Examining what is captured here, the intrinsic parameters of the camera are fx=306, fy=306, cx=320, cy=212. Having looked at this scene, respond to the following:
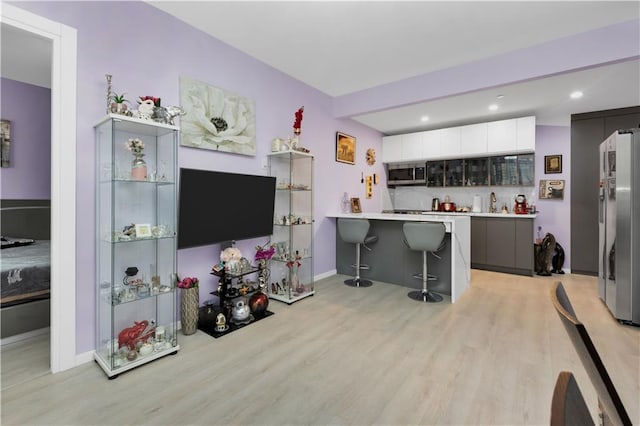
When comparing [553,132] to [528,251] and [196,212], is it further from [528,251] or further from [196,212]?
[196,212]

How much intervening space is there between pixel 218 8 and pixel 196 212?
176 cm

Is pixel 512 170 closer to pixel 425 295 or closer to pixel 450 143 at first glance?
pixel 450 143

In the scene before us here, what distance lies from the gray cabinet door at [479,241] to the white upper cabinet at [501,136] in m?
1.17

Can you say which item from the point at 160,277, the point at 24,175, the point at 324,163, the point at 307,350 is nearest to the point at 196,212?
the point at 160,277

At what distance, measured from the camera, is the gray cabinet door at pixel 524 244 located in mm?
4746

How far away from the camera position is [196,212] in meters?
2.70

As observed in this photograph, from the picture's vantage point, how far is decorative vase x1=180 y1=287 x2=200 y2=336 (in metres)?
2.69

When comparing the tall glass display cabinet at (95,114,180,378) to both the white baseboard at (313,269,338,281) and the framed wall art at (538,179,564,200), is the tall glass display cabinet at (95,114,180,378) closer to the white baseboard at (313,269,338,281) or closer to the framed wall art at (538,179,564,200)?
the white baseboard at (313,269,338,281)

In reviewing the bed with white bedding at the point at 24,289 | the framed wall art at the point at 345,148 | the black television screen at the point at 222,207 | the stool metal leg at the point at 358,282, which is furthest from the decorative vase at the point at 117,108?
the framed wall art at the point at 345,148

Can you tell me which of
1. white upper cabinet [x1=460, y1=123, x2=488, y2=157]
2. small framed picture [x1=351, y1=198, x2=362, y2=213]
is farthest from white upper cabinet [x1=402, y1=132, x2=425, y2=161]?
small framed picture [x1=351, y1=198, x2=362, y2=213]

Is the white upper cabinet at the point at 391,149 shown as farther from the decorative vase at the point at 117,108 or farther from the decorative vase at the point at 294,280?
the decorative vase at the point at 117,108

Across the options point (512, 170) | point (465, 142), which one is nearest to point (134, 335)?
point (465, 142)

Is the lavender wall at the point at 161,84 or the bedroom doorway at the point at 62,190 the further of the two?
the lavender wall at the point at 161,84

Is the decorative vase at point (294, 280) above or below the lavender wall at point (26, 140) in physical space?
below
